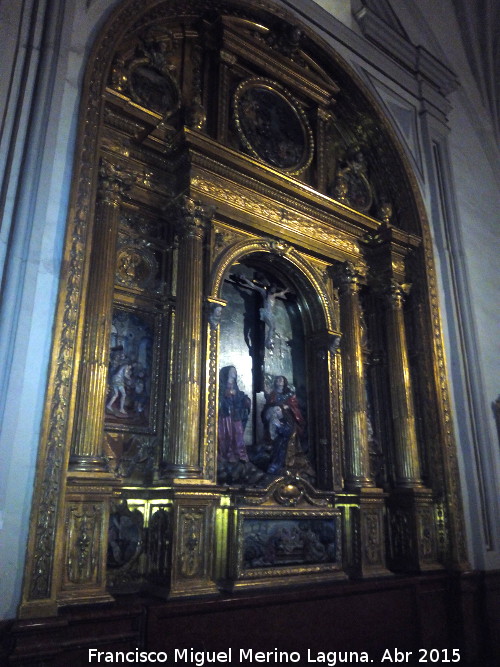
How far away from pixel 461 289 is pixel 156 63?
4.99 m

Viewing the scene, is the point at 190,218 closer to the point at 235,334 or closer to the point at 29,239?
the point at 235,334

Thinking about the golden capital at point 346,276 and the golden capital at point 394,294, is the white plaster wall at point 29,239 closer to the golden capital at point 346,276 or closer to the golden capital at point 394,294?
the golden capital at point 346,276

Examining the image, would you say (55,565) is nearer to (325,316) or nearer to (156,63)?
(325,316)

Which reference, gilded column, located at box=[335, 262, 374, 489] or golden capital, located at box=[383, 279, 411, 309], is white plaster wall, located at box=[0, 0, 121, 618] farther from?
golden capital, located at box=[383, 279, 411, 309]

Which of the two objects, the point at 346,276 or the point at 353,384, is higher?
the point at 346,276

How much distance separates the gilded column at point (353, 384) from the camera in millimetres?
6395

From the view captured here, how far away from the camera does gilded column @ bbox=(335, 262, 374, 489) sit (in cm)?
639

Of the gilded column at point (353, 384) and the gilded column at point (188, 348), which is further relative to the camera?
the gilded column at point (353, 384)

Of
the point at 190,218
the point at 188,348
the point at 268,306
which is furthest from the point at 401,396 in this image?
the point at 190,218

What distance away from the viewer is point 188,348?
5328 millimetres

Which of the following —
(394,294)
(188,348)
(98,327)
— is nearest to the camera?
(98,327)

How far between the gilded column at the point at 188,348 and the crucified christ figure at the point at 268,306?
104 cm

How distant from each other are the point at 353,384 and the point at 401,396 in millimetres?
742

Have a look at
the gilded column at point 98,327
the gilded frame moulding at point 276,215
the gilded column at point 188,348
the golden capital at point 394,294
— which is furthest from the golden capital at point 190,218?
the golden capital at point 394,294
